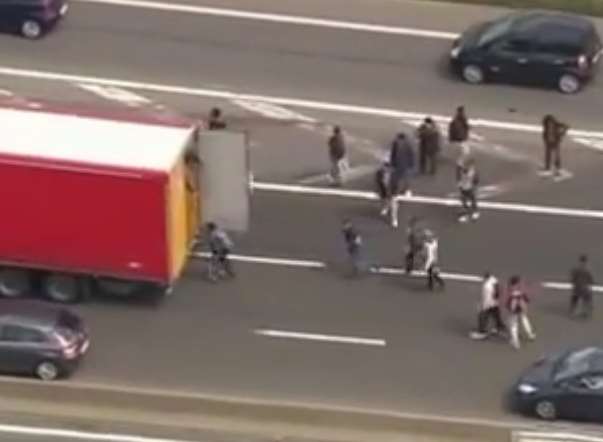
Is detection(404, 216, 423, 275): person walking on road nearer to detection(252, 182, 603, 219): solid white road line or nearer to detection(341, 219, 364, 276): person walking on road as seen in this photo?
detection(341, 219, 364, 276): person walking on road

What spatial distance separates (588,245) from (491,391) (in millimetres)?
5966

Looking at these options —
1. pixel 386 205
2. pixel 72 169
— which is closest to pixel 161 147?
pixel 72 169

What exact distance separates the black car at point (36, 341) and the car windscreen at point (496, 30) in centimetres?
1419

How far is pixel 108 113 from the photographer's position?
52.0 m

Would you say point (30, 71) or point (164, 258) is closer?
point (164, 258)

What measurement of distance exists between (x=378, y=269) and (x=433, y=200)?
286 centimetres

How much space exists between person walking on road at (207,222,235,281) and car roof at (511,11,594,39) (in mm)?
9703

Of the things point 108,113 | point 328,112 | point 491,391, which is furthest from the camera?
point 328,112

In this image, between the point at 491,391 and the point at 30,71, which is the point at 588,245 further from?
the point at 30,71

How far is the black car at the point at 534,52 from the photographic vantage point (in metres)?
57.8

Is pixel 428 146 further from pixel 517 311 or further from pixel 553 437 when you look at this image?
pixel 553 437

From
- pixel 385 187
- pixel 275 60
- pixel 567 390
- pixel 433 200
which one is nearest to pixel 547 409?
pixel 567 390

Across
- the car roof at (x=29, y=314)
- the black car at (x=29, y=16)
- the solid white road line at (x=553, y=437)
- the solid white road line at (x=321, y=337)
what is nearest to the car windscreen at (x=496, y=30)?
the black car at (x=29, y=16)

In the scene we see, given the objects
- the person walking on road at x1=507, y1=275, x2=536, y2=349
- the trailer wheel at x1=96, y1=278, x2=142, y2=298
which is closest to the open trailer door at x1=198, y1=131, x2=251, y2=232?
the trailer wheel at x1=96, y1=278, x2=142, y2=298
